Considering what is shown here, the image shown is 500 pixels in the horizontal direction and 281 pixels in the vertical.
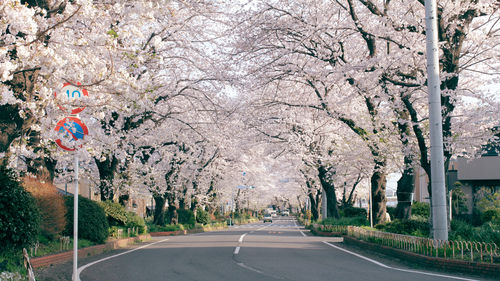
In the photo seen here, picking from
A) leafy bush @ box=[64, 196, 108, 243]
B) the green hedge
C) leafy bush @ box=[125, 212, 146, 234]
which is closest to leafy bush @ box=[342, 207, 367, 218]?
leafy bush @ box=[125, 212, 146, 234]

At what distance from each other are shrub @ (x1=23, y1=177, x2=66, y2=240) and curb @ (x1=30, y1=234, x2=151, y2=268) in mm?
953

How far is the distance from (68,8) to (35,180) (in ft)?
19.8

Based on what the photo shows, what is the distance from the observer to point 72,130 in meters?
9.48

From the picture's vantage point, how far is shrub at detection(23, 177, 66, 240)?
13.6m

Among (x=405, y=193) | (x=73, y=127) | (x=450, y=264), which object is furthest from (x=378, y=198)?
(x=73, y=127)

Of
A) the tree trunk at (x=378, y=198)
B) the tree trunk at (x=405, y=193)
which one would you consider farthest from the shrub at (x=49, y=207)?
the tree trunk at (x=405, y=193)

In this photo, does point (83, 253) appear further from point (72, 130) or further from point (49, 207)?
point (72, 130)

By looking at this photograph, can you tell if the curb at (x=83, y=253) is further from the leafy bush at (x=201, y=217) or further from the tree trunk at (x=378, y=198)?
the leafy bush at (x=201, y=217)

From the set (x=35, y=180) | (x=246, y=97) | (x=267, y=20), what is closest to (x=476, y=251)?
(x=267, y=20)

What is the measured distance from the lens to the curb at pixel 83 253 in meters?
12.2

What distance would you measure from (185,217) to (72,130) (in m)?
32.9

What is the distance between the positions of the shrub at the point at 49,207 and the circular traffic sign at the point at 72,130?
427 centimetres

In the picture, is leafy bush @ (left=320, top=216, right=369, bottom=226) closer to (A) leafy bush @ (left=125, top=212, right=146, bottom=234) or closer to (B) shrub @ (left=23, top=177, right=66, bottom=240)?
(A) leafy bush @ (left=125, top=212, right=146, bottom=234)

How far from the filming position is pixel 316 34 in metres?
17.4
